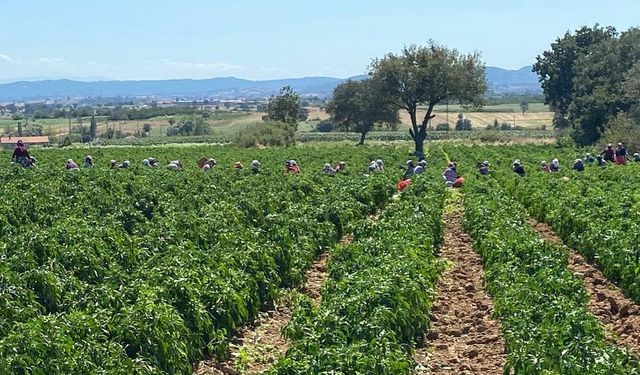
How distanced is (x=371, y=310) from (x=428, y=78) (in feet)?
151

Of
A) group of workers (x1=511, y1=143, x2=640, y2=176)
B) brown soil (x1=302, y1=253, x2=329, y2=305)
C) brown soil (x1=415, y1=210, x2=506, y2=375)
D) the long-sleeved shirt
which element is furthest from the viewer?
group of workers (x1=511, y1=143, x2=640, y2=176)

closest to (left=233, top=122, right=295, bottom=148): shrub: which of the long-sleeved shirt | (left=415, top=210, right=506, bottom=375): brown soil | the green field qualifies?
the long-sleeved shirt

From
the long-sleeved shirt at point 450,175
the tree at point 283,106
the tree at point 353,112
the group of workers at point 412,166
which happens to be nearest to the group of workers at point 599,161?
the group of workers at point 412,166

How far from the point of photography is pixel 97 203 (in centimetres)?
1798

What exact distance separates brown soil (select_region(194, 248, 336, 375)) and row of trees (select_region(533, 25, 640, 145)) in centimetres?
3793

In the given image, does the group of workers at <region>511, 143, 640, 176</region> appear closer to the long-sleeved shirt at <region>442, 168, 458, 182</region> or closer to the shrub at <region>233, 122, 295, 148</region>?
the long-sleeved shirt at <region>442, 168, 458, 182</region>

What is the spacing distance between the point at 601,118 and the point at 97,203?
43.3 metres

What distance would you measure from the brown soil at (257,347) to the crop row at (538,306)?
2715mm

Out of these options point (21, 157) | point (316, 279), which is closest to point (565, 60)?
point (21, 157)

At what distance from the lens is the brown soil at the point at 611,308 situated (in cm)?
1020

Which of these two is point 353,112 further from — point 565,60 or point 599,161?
point 599,161

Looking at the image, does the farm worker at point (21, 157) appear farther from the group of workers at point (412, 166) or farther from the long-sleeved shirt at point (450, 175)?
the long-sleeved shirt at point (450, 175)

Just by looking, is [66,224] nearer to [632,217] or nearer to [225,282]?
[225,282]

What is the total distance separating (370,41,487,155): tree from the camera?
5412 cm
